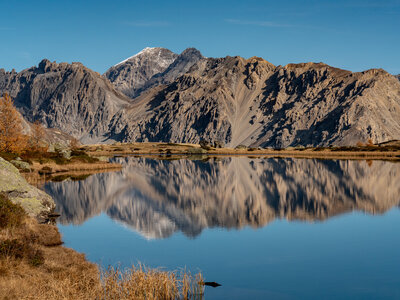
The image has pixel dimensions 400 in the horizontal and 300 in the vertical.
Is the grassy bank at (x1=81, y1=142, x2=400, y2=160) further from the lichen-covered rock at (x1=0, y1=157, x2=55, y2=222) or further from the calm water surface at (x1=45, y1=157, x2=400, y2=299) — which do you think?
the lichen-covered rock at (x1=0, y1=157, x2=55, y2=222)

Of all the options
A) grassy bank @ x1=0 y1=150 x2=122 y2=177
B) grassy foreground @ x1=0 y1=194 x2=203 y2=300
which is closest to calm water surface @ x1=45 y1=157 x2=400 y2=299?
grassy foreground @ x1=0 y1=194 x2=203 y2=300

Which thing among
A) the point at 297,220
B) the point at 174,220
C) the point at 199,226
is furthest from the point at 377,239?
the point at 174,220


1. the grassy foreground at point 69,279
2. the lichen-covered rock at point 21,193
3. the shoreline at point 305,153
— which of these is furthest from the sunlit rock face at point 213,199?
the shoreline at point 305,153

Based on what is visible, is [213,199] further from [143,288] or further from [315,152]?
[315,152]

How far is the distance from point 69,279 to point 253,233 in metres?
15.7

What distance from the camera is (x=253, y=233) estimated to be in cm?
2758

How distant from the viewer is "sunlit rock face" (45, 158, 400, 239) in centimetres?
3225

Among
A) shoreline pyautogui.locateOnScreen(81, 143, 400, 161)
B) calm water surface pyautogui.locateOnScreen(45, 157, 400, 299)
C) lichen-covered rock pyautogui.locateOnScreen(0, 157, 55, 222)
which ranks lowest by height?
calm water surface pyautogui.locateOnScreen(45, 157, 400, 299)

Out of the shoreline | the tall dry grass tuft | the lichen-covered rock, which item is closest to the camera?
the tall dry grass tuft

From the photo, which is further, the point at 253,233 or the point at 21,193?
the point at 21,193

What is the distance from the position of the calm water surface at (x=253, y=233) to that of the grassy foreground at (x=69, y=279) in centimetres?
218

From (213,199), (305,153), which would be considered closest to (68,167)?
(213,199)

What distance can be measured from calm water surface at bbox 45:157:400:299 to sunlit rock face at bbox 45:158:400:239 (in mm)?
103

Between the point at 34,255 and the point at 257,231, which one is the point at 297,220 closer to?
the point at 257,231
